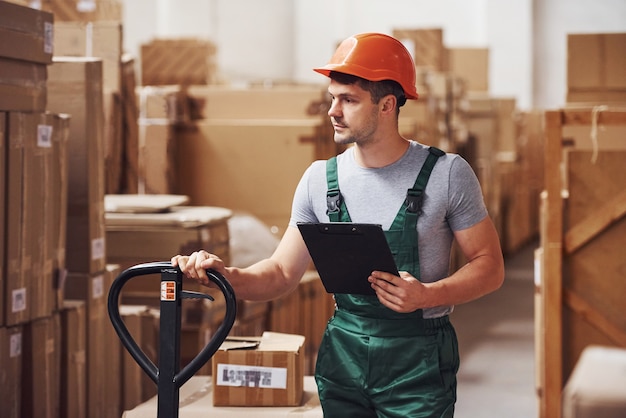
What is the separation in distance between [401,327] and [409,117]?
5675mm

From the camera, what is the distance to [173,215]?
4.94 m

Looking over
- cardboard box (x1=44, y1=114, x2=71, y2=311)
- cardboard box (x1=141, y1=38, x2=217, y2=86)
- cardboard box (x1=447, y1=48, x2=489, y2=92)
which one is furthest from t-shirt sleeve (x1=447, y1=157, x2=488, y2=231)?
cardboard box (x1=447, y1=48, x2=489, y2=92)

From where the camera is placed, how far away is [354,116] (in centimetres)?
268

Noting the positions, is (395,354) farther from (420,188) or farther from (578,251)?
(578,251)

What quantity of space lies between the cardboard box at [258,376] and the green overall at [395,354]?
454 mm

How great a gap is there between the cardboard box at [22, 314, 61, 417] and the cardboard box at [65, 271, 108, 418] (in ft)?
0.95

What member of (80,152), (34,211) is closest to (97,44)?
(80,152)

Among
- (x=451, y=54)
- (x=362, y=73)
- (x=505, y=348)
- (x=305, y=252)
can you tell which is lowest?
(x=505, y=348)

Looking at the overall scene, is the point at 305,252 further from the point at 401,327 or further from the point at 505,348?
the point at 505,348

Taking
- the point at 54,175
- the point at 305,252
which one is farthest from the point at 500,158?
the point at 305,252

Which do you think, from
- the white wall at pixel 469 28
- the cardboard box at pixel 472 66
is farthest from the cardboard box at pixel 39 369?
the white wall at pixel 469 28

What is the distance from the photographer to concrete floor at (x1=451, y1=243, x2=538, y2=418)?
602 cm

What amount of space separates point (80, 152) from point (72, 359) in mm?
824

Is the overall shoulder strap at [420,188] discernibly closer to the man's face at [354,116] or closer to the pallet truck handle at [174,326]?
the man's face at [354,116]
